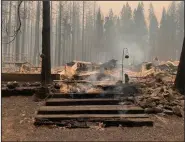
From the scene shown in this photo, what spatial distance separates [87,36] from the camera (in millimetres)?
94438

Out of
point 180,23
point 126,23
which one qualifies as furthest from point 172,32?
point 126,23

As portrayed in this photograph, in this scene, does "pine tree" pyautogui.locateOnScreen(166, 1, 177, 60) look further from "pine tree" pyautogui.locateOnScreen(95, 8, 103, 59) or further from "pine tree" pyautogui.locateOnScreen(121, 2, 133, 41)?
"pine tree" pyautogui.locateOnScreen(95, 8, 103, 59)

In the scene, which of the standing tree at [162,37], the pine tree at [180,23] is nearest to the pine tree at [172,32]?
the standing tree at [162,37]

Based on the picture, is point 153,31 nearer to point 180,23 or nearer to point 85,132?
point 180,23

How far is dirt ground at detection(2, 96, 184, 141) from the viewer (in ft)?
30.2

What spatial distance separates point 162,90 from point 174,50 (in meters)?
83.1

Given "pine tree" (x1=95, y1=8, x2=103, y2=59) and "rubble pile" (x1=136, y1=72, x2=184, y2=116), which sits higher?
"pine tree" (x1=95, y1=8, x2=103, y2=59)

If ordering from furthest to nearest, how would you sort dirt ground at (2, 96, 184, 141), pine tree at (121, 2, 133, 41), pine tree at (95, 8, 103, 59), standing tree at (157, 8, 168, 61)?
standing tree at (157, 8, 168, 61) → pine tree at (121, 2, 133, 41) → pine tree at (95, 8, 103, 59) → dirt ground at (2, 96, 184, 141)

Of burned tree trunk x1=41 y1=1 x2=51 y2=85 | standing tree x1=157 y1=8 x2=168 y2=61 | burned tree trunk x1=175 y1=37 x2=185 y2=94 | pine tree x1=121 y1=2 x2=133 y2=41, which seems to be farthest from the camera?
standing tree x1=157 y1=8 x2=168 y2=61

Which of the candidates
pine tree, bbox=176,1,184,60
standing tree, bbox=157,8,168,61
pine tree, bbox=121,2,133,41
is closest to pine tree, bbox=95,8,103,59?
pine tree, bbox=121,2,133,41

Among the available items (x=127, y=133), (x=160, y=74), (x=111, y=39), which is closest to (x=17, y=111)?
(x=127, y=133)

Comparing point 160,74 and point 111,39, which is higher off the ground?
point 111,39

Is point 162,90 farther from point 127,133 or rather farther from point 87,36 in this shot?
point 87,36

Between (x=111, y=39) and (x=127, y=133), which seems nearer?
(x=127, y=133)
